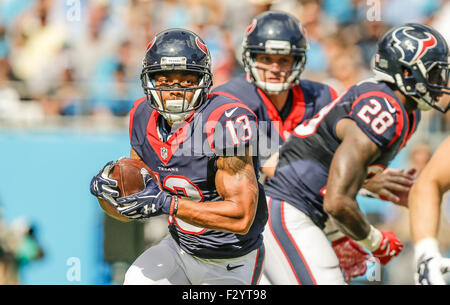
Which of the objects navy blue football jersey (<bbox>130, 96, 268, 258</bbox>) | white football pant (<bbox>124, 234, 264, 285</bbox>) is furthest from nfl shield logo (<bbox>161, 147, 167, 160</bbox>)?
white football pant (<bbox>124, 234, 264, 285</bbox>)

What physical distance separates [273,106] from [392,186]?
0.96 metres

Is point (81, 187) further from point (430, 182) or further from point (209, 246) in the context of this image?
point (430, 182)

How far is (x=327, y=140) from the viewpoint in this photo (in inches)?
170

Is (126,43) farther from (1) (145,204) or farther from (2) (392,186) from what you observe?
(1) (145,204)

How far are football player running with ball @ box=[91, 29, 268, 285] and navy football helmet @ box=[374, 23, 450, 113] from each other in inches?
45.5

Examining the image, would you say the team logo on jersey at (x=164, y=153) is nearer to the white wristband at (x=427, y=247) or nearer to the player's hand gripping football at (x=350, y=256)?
the white wristband at (x=427, y=247)

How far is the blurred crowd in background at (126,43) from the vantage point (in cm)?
691

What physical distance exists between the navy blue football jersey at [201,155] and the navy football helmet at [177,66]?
0.07 meters

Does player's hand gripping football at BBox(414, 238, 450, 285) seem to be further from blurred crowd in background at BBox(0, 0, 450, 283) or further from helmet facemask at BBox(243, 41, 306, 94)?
blurred crowd in background at BBox(0, 0, 450, 283)

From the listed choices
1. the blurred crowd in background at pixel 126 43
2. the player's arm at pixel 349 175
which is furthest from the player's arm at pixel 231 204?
the blurred crowd in background at pixel 126 43

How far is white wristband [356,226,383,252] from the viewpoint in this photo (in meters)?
4.27

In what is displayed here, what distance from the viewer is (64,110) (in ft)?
23.5

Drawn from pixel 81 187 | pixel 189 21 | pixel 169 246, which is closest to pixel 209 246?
pixel 169 246

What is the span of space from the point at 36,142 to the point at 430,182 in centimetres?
452
